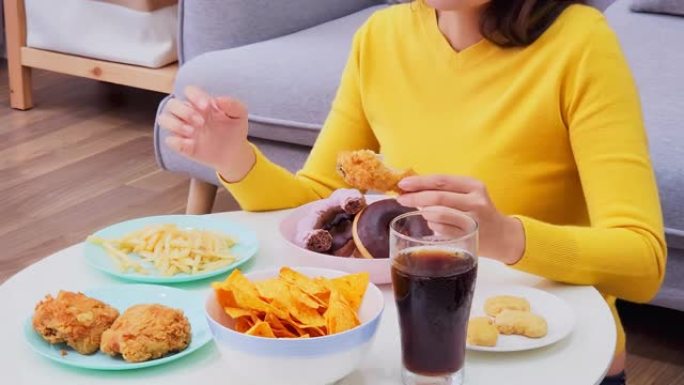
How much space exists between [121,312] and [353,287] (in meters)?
0.23

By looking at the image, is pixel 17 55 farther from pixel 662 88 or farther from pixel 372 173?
pixel 372 173

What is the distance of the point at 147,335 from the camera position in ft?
3.03

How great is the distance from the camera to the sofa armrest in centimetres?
258

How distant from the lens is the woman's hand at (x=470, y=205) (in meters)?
0.97

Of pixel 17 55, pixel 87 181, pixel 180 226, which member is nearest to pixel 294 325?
pixel 180 226

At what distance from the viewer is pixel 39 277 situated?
1.11 meters

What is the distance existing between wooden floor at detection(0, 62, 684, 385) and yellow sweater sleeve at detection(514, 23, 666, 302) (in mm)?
891

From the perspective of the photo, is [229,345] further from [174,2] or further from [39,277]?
[174,2]

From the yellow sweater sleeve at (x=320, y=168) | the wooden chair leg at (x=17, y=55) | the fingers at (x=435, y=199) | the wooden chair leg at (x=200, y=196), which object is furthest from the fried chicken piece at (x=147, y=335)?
the wooden chair leg at (x=17, y=55)

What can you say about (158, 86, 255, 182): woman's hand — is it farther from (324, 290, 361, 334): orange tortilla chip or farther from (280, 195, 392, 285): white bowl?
(324, 290, 361, 334): orange tortilla chip

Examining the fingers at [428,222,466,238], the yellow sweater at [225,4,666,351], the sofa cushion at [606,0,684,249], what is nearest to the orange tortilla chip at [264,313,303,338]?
the fingers at [428,222,466,238]

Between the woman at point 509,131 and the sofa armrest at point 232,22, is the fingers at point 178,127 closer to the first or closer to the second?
the woman at point 509,131

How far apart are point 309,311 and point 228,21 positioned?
1777 mm

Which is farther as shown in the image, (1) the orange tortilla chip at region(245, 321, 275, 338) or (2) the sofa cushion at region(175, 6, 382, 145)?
Answer: (2) the sofa cushion at region(175, 6, 382, 145)
